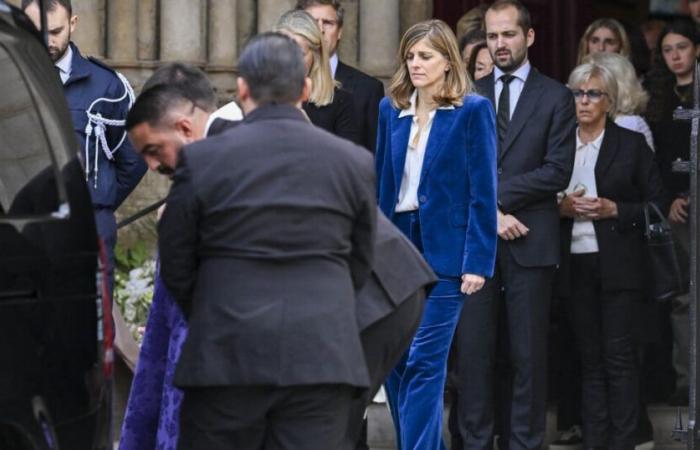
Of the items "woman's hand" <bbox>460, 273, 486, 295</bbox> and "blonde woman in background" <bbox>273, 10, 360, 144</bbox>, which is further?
"blonde woman in background" <bbox>273, 10, 360, 144</bbox>

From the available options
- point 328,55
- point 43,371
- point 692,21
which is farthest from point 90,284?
point 692,21

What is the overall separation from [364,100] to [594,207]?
124cm

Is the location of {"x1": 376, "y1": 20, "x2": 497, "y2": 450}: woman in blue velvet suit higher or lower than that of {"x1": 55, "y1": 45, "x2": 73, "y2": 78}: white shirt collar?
lower

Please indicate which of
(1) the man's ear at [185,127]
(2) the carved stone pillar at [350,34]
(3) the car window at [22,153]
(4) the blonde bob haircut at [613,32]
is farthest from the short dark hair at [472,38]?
(3) the car window at [22,153]

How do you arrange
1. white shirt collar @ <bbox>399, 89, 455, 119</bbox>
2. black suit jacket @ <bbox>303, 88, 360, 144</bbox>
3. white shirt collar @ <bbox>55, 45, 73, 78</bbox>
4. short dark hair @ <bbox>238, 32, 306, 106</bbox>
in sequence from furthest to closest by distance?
black suit jacket @ <bbox>303, 88, 360, 144</bbox> → white shirt collar @ <bbox>55, 45, 73, 78</bbox> → white shirt collar @ <bbox>399, 89, 455, 119</bbox> → short dark hair @ <bbox>238, 32, 306, 106</bbox>

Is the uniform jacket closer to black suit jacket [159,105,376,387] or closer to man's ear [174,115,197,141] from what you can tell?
man's ear [174,115,197,141]

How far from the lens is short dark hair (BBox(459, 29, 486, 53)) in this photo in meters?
10.4

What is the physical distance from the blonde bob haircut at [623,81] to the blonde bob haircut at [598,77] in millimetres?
24

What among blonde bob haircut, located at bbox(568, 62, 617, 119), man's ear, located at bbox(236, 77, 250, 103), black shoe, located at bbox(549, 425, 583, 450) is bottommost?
black shoe, located at bbox(549, 425, 583, 450)

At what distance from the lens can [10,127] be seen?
5758 mm

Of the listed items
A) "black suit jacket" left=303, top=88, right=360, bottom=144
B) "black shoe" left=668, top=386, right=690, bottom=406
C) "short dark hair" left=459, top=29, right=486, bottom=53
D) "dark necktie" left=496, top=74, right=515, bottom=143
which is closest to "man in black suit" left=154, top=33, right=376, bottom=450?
"black suit jacket" left=303, top=88, right=360, bottom=144

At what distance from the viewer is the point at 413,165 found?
8586mm

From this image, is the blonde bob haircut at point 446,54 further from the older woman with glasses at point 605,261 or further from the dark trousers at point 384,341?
the dark trousers at point 384,341

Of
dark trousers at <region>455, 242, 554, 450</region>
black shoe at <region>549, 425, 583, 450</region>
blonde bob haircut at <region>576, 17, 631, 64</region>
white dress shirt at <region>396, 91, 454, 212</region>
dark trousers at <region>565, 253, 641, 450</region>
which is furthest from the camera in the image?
blonde bob haircut at <region>576, 17, 631, 64</region>
